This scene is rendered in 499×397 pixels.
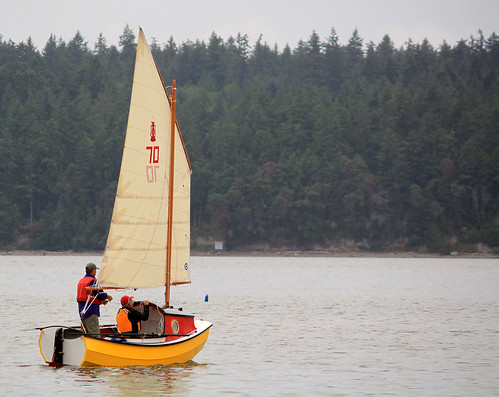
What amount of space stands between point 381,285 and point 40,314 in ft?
132

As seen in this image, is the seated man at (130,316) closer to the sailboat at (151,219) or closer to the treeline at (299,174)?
the sailboat at (151,219)

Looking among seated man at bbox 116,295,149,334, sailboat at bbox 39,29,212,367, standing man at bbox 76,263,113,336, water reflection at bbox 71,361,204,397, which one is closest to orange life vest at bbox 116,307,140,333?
seated man at bbox 116,295,149,334

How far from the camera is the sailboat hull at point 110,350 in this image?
2502 centimetres

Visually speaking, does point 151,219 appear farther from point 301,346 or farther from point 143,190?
point 301,346

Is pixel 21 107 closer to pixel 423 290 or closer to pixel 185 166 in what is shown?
pixel 423 290

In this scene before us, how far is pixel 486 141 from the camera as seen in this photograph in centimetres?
16362

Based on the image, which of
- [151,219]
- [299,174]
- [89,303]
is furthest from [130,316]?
[299,174]

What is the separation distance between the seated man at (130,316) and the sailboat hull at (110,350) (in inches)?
14.8

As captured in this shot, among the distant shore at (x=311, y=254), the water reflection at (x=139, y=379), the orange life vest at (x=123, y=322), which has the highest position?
the distant shore at (x=311, y=254)

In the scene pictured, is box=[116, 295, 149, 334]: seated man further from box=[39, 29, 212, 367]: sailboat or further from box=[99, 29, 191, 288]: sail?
box=[99, 29, 191, 288]: sail

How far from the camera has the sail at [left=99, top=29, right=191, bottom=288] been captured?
88.5 feet

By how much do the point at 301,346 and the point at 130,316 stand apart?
9682 mm

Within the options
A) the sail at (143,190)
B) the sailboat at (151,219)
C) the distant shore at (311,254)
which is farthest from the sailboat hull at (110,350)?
the distant shore at (311,254)

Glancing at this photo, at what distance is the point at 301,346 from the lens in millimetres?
34031
